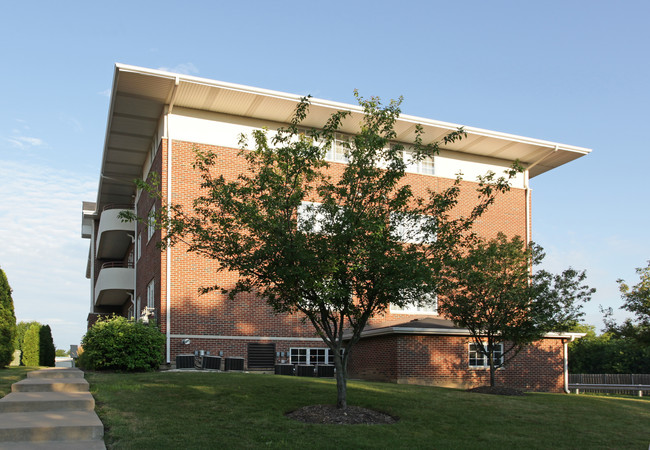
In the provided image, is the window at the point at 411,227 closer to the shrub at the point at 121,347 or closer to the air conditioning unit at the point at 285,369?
the air conditioning unit at the point at 285,369

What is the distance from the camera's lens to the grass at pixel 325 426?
1002cm

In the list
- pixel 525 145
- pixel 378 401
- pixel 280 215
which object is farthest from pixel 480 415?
pixel 525 145

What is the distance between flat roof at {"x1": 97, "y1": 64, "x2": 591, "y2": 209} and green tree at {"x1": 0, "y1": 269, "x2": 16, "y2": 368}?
722 cm

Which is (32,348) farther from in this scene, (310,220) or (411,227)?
(411,227)

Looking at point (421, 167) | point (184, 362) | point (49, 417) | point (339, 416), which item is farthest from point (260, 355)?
point (49, 417)

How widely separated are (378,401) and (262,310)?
1051cm

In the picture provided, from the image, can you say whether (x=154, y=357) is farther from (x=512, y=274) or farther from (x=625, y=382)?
(x=625, y=382)

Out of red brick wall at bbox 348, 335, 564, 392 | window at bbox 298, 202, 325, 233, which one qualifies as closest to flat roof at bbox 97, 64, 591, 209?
window at bbox 298, 202, 325, 233

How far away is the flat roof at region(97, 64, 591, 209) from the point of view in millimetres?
21938

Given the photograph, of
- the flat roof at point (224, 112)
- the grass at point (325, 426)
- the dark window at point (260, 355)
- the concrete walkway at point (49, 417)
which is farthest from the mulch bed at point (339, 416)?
the dark window at point (260, 355)

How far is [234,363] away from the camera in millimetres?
20875

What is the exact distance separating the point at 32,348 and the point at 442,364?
22754 mm

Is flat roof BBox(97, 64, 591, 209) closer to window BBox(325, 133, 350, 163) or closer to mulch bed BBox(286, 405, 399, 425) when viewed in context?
window BBox(325, 133, 350, 163)

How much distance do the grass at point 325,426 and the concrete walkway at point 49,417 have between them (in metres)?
0.31
